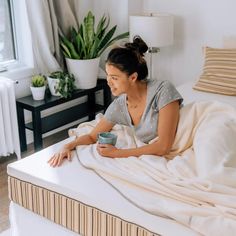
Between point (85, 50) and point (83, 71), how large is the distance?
0.61 ft

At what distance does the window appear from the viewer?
11.0 feet

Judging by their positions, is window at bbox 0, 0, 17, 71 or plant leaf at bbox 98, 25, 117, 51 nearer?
window at bbox 0, 0, 17, 71

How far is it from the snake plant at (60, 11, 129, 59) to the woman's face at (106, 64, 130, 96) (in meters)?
1.58

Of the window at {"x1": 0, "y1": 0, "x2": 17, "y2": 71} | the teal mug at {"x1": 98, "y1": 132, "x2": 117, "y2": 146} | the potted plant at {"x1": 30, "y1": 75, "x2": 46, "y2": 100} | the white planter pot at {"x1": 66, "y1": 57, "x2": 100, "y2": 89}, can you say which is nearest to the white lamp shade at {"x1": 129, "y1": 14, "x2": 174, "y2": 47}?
the white planter pot at {"x1": 66, "y1": 57, "x2": 100, "y2": 89}

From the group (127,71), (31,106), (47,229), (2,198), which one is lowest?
(2,198)

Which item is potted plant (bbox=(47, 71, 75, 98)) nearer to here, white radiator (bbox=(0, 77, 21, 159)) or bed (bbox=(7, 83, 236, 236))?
white radiator (bbox=(0, 77, 21, 159))

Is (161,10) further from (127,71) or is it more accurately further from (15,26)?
(127,71)

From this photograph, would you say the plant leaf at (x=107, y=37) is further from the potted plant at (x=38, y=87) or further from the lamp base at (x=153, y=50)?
the potted plant at (x=38, y=87)

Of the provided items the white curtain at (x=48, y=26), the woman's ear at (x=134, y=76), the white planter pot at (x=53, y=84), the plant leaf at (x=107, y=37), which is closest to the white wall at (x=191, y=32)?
the plant leaf at (x=107, y=37)

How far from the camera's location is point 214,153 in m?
1.74

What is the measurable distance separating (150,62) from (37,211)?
7.30ft

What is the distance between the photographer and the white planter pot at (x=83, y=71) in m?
3.50

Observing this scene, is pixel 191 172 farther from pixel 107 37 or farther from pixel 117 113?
pixel 107 37

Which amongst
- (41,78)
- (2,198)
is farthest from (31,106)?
(2,198)
